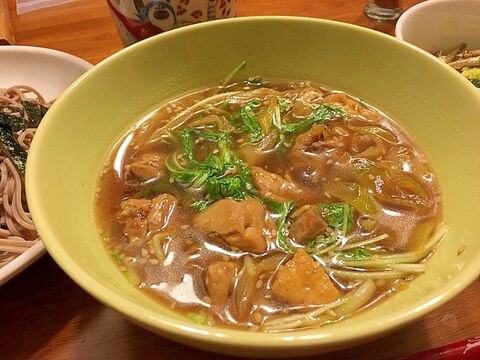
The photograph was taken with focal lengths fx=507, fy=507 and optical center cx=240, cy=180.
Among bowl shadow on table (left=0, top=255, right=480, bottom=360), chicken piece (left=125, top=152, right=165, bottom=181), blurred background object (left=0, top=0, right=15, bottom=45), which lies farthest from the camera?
blurred background object (left=0, top=0, right=15, bottom=45)

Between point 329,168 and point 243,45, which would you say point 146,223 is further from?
point 243,45

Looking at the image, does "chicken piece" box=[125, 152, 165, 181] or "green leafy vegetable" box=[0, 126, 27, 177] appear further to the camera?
"green leafy vegetable" box=[0, 126, 27, 177]

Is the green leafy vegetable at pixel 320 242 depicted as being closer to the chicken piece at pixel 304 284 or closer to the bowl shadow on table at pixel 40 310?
the chicken piece at pixel 304 284

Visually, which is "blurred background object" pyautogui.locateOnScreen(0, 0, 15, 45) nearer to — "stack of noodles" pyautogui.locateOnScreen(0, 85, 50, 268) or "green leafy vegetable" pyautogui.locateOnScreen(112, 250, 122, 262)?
"stack of noodles" pyautogui.locateOnScreen(0, 85, 50, 268)

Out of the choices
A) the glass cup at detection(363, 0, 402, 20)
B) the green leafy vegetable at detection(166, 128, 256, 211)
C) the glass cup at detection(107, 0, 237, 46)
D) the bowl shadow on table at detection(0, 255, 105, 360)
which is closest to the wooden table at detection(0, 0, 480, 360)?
the bowl shadow on table at detection(0, 255, 105, 360)

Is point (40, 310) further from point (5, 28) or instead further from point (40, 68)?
point (5, 28)

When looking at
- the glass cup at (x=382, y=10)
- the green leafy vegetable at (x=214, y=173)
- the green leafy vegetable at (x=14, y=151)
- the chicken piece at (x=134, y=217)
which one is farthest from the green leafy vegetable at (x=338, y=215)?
the glass cup at (x=382, y=10)

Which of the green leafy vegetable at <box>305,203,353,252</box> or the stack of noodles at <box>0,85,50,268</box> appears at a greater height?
the green leafy vegetable at <box>305,203,353,252</box>

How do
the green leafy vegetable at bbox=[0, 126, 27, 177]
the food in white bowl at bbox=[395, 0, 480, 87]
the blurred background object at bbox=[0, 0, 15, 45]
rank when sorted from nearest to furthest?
the green leafy vegetable at bbox=[0, 126, 27, 177] → the food in white bowl at bbox=[395, 0, 480, 87] → the blurred background object at bbox=[0, 0, 15, 45]
